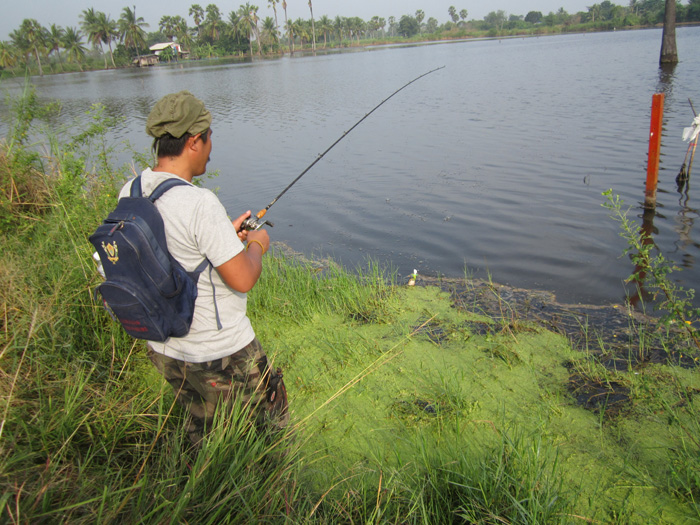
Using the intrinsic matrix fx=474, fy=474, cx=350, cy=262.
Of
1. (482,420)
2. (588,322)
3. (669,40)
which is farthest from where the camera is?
(669,40)

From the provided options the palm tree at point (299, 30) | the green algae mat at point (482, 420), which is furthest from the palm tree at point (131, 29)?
the green algae mat at point (482, 420)

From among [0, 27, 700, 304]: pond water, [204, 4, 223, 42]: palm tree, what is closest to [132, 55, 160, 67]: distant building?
[204, 4, 223, 42]: palm tree

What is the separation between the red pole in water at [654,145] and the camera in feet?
19.6

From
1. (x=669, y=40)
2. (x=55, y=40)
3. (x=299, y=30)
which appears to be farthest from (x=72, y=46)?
(x=669, y=40)

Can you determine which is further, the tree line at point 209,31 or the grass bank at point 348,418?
the tree line at point 209,31

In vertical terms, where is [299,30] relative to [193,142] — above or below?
above

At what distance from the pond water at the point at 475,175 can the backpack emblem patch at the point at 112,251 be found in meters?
4.29

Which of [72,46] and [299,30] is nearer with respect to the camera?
[72,46]

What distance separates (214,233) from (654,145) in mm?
6392

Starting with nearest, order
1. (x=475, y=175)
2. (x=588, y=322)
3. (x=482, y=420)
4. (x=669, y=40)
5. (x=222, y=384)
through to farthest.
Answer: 1. (x=222, y=384)
2. (x=482, y=420)
3. (x=588, y=322)
4. (x=475, y=175)
5. (x=669, y=40)

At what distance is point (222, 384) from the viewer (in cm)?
201

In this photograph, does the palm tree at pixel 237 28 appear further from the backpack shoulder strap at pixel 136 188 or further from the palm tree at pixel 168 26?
the backpack shoulder strap at pixel 136 188

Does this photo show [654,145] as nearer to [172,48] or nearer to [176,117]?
[176,117]

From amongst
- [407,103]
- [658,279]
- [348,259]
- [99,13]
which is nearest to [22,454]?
[658,279]
